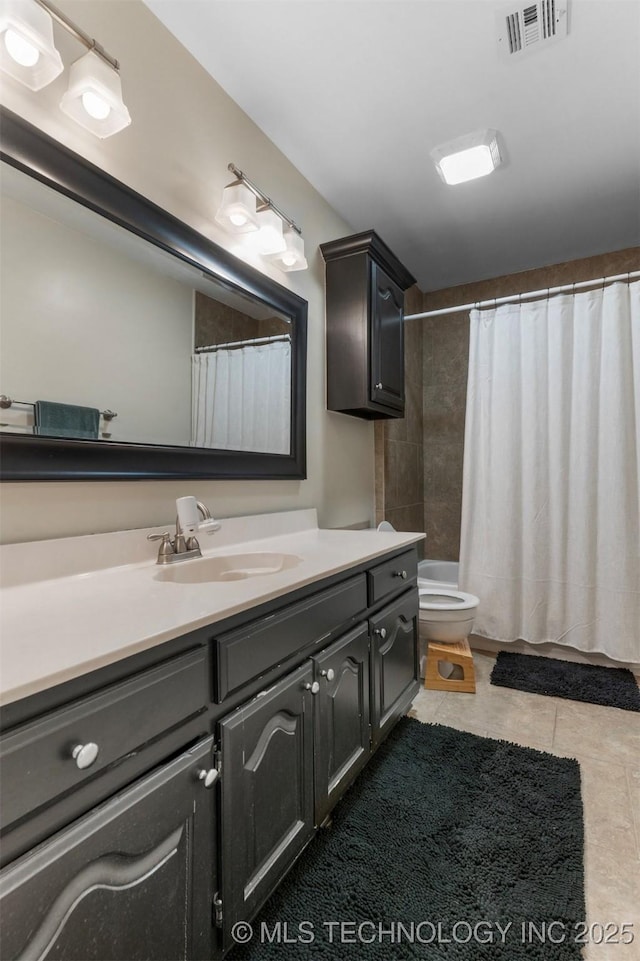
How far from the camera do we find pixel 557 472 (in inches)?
97.7

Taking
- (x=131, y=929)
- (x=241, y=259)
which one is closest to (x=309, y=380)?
(x=241, y=259)

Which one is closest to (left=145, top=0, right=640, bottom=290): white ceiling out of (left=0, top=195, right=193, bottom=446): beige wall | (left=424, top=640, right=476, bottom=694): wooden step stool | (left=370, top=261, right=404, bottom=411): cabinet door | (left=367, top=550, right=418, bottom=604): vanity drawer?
(left=370, top=261, right=404, bottom=411): cabinet door

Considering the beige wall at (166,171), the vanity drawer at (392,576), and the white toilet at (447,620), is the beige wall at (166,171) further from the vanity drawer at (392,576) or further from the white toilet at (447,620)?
the white toilet at (447,620)

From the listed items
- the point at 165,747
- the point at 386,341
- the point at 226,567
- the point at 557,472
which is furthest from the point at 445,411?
the point at 165,747

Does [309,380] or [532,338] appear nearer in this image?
[309,380]

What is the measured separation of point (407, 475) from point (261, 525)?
169cm

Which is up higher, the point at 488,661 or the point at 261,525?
the point at 261,525

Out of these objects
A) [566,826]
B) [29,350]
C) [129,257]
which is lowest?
[566,826]

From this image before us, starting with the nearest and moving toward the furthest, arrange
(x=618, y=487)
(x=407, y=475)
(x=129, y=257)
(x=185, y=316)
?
(x=129, y=257)
(x=185, y=316)
(x=618, y=487)
(x=407, y=475)

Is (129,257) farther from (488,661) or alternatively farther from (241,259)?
(488,661)

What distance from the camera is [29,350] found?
3.28 ft

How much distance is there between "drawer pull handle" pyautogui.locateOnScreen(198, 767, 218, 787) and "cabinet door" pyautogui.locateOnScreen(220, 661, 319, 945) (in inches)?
1.4

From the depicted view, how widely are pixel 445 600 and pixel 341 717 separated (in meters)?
1.35

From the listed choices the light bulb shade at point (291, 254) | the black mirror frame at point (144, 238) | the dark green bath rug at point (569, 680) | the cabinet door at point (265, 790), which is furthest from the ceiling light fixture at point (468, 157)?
the dark green bath rug at point (569, 680)
